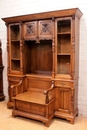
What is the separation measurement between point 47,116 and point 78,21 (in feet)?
6.65

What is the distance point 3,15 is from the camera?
409 cm

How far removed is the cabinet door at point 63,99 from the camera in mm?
2941

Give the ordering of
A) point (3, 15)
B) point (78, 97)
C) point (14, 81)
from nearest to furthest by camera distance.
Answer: point (78, 97)
point (14, 81)
point (3, 15)

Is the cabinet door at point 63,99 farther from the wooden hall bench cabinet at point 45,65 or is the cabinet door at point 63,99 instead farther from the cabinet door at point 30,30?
the cabinet door at point 30,30

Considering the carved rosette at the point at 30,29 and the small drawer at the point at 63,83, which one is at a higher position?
the carved rosette at the point at 30,29

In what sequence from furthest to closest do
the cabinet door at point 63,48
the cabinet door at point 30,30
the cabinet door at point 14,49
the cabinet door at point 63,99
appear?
the cabinet door at point 14,49 < the cabinet door at point 30,30 < the cabinet door at point 63,48 < the cabinet door at point 63,99

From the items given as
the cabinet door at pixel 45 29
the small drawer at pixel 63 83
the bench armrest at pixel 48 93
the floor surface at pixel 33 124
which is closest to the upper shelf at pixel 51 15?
the cabinet door at pixel 45 29

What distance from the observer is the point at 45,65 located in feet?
11.6

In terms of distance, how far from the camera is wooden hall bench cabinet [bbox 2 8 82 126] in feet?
9.32

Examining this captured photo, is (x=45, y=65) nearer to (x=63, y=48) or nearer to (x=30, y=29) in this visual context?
(x=63, y=48)

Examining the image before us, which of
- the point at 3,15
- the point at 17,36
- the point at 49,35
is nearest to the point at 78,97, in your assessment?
the point at 49,35

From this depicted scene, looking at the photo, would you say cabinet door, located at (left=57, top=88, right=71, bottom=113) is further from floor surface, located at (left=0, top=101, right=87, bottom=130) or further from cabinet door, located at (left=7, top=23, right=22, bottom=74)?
cabinet door, located at (left=7, top=23, right=22, bottom=74)

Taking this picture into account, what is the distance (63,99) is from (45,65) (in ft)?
3.15

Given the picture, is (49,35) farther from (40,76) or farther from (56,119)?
(56,119)
